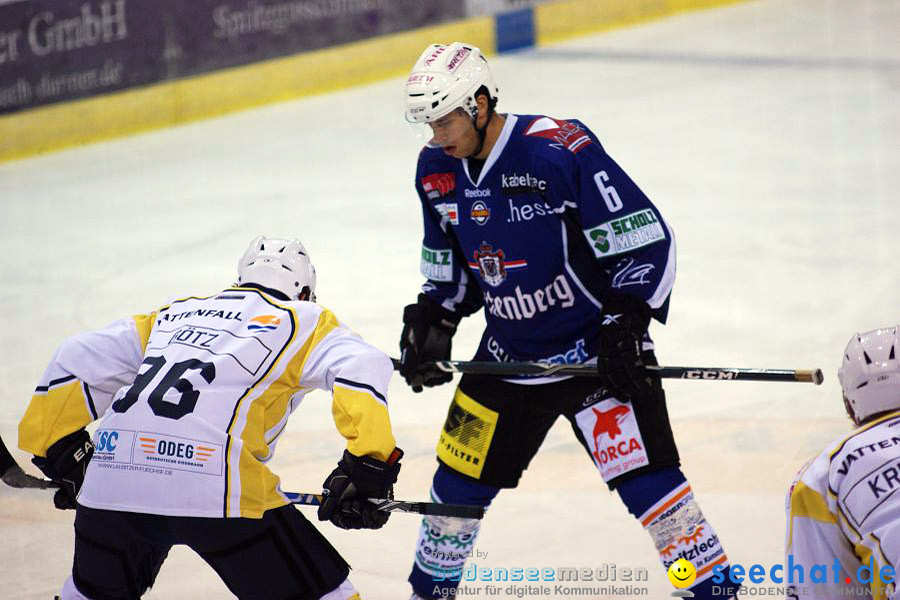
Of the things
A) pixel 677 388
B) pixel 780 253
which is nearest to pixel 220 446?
pixel 677 388

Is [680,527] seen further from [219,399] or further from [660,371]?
[219,399]

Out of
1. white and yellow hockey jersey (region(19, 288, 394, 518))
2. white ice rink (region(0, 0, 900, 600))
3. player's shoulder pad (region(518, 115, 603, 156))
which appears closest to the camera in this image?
white and yellow hockey jersey (region(19, 288, 394, 518))

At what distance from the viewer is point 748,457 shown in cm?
491

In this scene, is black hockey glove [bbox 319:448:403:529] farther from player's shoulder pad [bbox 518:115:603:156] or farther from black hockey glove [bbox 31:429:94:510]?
player's shoulder pad [bbox 518:115:603:156]

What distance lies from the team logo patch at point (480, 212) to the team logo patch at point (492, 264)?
60mm

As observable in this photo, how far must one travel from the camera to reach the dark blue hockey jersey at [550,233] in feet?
11.6

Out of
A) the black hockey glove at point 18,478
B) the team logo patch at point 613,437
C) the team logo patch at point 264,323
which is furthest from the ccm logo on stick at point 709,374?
the black hockey glove at point 18,478

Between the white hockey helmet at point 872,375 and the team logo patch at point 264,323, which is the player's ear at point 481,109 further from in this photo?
the white hockey helmet at point 872,375

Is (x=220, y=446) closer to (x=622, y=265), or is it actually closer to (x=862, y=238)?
(x=622, y=265)

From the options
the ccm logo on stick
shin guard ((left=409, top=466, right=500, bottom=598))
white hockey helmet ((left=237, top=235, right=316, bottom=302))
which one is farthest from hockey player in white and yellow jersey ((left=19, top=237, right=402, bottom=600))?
the ccm logo on stick

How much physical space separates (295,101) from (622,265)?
23.4 ft

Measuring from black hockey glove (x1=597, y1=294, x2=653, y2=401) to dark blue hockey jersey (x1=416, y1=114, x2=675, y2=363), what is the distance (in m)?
0.05

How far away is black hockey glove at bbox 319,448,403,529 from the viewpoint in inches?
123

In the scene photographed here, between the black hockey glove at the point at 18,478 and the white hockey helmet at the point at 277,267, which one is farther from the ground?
the white hockey helmet at the point at 277,267
